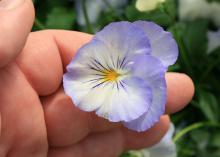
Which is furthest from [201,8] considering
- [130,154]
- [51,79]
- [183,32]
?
[51,79]

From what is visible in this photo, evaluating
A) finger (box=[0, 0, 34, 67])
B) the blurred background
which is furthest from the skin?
the blurred background

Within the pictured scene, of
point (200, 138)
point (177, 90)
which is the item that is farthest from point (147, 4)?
point (200, 138)

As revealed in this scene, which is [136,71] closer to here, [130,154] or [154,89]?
[154,89]

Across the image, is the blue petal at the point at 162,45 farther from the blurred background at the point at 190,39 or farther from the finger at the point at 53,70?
the blurred background at the point at 190,39

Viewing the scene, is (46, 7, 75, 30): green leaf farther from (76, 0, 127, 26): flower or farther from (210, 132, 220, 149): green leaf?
(210, 132, 220, 149): green leaf

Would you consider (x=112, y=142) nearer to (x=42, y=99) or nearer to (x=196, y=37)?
(x=42, y=99)

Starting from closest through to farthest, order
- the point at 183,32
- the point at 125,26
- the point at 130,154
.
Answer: the point at 125,26, the point at 130,154, the point at 183,32
